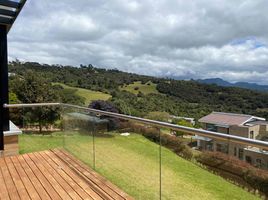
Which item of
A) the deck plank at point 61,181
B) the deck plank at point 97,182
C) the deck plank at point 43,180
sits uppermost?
the deck plank at point 97,182

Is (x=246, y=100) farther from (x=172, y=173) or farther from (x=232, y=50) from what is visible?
(x=232, y=50)

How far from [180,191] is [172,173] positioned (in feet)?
0.61

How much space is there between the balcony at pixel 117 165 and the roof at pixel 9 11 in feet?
6.26

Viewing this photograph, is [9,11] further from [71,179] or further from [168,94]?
[168,94]

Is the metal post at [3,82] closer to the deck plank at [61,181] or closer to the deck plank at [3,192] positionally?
the deck plank at [61,181]

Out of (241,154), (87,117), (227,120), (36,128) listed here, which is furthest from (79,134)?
(241,154)

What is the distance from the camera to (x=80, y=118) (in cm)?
450

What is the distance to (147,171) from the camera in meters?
2.86

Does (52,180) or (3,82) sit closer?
(52,180)

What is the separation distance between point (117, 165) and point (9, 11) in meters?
3.23

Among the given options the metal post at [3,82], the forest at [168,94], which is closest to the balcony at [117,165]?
the metal post at [3,82]

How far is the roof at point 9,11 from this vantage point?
13.1ft

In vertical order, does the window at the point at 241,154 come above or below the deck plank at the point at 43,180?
above

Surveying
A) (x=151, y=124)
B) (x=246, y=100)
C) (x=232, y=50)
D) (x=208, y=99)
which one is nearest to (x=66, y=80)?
(x=208, y=99)
